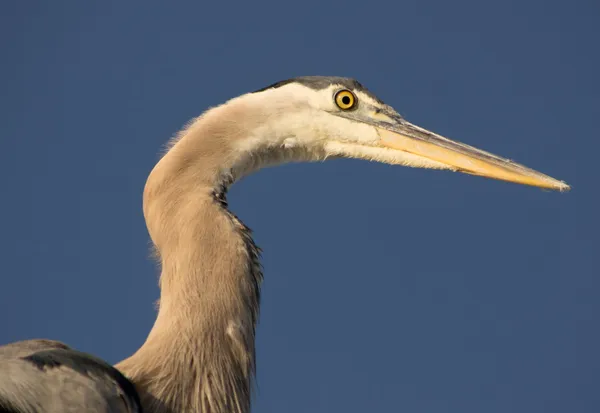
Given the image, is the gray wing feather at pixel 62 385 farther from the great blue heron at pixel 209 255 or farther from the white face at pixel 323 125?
the white face at pixel 323 125

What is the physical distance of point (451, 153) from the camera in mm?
3852

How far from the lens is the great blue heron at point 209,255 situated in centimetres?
289

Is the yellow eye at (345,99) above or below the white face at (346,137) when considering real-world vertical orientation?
above

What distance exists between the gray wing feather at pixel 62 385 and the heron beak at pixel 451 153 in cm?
141

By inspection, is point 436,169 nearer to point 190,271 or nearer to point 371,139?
point 371,139

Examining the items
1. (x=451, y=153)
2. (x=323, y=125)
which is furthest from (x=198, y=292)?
(x=451, y=153)

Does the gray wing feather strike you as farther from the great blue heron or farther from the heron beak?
the heron beak

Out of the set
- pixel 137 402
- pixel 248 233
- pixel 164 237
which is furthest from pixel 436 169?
pixel 137 402

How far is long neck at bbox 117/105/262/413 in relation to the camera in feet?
10.1

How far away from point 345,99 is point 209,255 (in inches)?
34.5

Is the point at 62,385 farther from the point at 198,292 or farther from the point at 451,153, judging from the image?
the point at 451,153

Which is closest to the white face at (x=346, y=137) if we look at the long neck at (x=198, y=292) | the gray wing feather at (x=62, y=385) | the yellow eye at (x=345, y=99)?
the yellow eye at (x=345, y=99)

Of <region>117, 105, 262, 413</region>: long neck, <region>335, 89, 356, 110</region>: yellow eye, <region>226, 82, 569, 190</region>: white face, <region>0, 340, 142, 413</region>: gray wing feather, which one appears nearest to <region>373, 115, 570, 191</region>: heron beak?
<region>226, 82, 569, 190</region>: white face

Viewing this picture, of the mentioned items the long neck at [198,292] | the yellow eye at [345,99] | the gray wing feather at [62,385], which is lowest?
the gray wing feather at [62,385]
